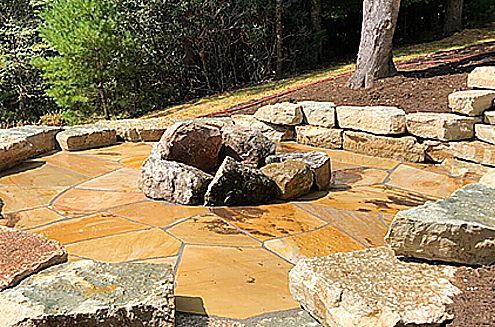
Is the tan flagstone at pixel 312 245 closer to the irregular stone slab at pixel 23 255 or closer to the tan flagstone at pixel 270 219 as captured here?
the tan flagstone at pixel 270 219

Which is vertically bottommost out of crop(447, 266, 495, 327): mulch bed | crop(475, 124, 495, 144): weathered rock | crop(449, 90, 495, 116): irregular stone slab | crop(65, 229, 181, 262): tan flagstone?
crop(65, 229, 181, 262): tan flagstone

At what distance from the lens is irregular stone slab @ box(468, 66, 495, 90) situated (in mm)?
4113

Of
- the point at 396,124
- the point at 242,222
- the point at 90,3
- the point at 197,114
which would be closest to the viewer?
the point at 242,222

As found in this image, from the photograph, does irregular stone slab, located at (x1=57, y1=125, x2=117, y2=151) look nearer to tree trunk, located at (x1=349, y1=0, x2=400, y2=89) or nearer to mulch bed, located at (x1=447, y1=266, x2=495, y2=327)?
tree trunk, located at (x1=349, y1=0, x2=400, y2=89)

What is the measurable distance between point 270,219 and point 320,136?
2.03 meters

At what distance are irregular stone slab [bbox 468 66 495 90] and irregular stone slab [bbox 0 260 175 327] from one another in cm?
341

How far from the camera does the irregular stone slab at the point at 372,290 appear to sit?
5.31 feet

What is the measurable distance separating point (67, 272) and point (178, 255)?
0.68m

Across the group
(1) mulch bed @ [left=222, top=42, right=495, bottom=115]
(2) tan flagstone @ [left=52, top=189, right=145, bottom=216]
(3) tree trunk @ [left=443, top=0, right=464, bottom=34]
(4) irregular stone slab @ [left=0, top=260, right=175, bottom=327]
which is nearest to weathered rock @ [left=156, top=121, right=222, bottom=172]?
(2) tan flagstone @ [left=52, top=189, right=145, bottom=216]

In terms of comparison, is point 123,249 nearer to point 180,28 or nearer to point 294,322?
point 294,322

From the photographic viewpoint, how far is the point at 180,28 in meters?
9.25

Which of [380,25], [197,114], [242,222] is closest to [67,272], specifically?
[242,222]

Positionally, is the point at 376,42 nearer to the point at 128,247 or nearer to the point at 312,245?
the point at 312,245

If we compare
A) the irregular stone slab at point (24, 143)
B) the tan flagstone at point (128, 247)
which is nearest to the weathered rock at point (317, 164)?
the tan flagstone at point (128, 247)
